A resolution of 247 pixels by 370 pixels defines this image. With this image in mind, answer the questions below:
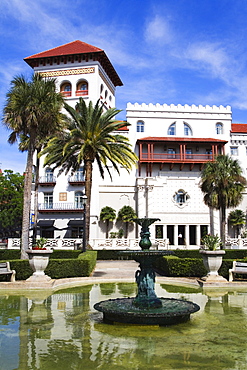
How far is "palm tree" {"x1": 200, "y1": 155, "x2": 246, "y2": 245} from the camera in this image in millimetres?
31062

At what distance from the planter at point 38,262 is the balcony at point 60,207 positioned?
2786 centimetres

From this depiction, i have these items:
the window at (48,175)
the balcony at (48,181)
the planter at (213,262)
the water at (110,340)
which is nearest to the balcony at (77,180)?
the balcony at (48,181)

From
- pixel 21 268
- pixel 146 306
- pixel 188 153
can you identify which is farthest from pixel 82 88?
pixel 146 306

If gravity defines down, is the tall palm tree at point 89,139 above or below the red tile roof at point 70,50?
below

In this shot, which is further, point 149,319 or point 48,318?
point 48,318

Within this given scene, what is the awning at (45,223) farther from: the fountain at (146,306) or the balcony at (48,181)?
the fountain at (146,306)

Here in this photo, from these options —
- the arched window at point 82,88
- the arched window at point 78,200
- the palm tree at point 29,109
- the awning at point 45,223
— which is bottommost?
the awning at point 45,223

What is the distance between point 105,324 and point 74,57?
43630 millimetres

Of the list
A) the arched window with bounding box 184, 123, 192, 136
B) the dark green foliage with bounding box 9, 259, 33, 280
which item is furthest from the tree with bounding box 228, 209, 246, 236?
the dark green foliage with bounding box 9, 259, 33, 280

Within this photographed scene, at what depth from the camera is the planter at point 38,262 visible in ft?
48.2

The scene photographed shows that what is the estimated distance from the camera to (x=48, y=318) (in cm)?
905

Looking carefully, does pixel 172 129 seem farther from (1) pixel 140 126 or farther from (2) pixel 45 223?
(2) pixel 45 223

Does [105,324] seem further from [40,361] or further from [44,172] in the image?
[44,172]

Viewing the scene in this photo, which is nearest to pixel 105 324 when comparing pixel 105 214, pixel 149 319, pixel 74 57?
pixel 149 319
